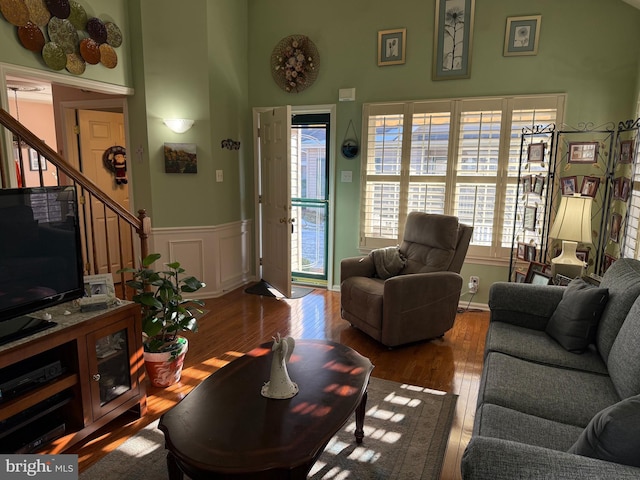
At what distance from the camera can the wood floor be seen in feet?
7.72

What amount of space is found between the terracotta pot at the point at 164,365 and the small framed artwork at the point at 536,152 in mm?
3332

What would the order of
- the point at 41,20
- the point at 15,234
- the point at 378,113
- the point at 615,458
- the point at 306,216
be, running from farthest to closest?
1. the point at 306,216
2. the point at 378,113
3. the point at 41,20
4. the point at 15,234
5. the point at 615,458

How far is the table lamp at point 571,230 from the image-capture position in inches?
126

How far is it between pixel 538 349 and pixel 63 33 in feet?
13.5

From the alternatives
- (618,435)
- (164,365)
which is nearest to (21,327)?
(164,365)

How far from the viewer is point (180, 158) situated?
4312 mm

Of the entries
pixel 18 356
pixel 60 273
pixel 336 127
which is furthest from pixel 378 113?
pixel 18 356

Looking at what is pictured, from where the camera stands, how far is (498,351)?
2285 mm

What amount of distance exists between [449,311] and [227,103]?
3.19 m

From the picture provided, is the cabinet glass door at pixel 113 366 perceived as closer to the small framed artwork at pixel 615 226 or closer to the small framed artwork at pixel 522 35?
the small framed artwork at pixel 615 226

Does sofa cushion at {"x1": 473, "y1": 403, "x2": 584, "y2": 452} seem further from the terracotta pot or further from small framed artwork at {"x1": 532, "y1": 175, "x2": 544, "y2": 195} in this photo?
small framed artwork at {"x1": 532, "y1": 175, "x2": 544, "y2": 195}

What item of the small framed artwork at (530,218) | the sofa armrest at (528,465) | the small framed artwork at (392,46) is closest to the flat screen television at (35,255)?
the sofa armrest at (528,465)

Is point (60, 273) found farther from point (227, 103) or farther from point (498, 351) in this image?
point (227, 103)

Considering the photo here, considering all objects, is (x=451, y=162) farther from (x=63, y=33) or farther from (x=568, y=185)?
(x=63, y=33)
